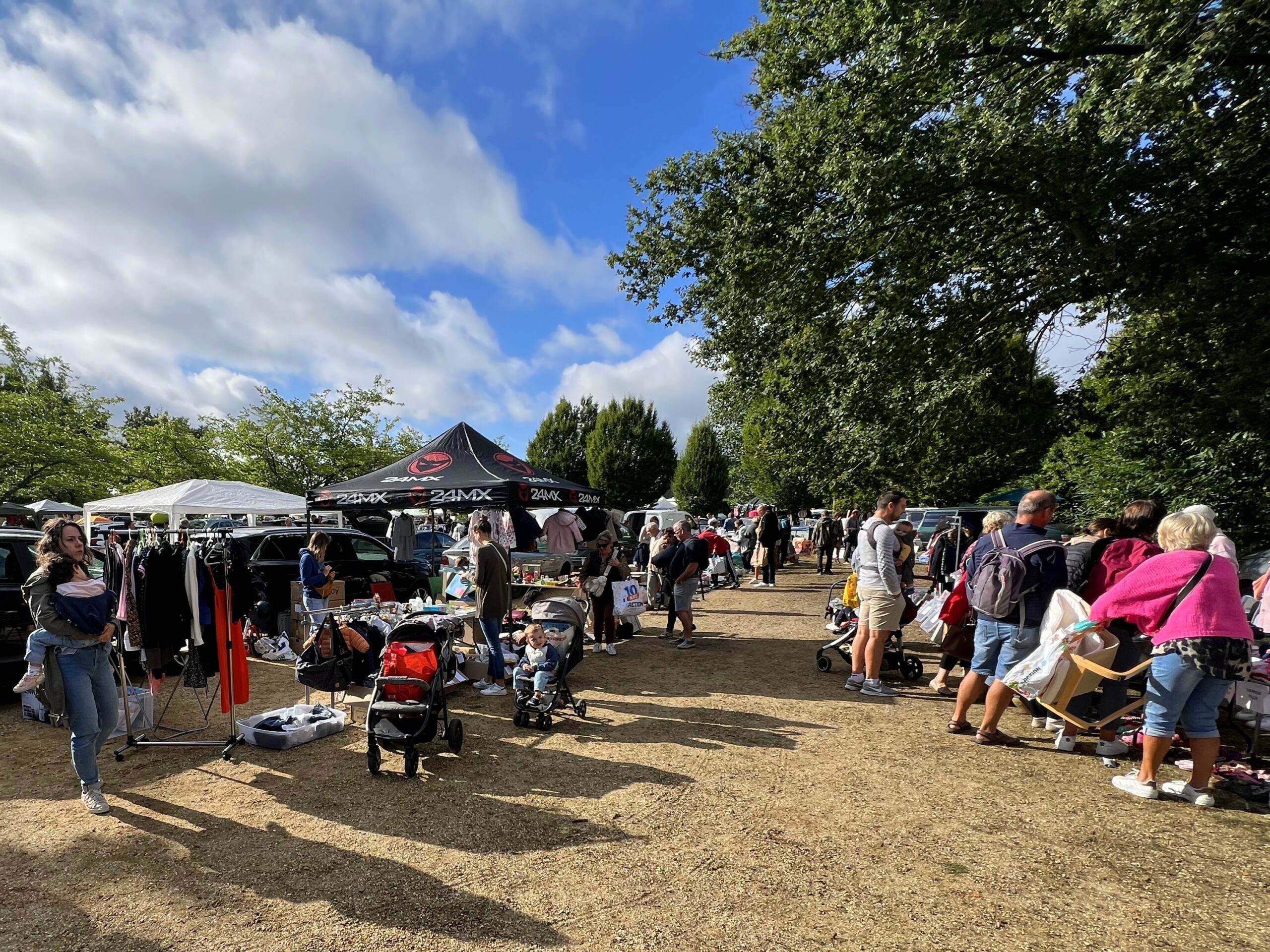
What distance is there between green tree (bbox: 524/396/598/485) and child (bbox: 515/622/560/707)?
Answer: 3854 centimetres

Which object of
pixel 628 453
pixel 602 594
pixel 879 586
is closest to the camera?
pixel 879 586

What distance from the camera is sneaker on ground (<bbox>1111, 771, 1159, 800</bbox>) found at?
3.87m

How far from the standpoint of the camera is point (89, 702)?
147 inches

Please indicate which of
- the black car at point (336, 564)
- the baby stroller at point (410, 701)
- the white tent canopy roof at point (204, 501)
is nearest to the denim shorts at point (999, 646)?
the baby stroller at point (410, 701)

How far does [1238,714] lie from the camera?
450 centimetres

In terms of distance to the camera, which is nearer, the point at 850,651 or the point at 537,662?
the point at 537,662

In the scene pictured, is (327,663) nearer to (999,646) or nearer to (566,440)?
(999,646)

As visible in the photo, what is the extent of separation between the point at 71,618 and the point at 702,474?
133 feet

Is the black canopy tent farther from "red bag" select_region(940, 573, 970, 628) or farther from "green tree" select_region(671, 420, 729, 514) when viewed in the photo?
"green tree" select_region(671, 420, 729, 514)

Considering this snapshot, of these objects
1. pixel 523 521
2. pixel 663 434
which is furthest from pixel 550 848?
pixel 663 434

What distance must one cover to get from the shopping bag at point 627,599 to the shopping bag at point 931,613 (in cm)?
359

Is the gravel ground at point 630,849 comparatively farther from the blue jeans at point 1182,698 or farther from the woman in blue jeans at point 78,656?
the blue jeans at point 1182,698

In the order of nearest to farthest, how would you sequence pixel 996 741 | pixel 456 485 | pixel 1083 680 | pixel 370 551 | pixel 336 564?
1. pixel 1083 680
2. pixel 996 741
3. pixel 456 485
4. pixel 336 564
5. pixel 370 551

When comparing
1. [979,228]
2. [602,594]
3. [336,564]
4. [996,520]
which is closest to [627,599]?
[602,594]
